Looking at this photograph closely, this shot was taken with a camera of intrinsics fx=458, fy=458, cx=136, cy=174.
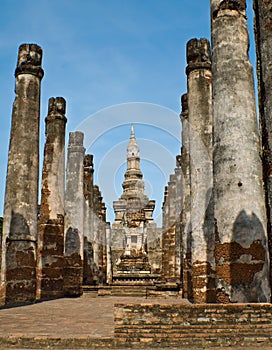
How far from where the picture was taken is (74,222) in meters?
17.8

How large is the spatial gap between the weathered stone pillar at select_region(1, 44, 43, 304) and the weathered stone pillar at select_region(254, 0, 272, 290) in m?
6.96

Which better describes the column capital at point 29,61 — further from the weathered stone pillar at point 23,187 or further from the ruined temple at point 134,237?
the ruined temple at point 134,237

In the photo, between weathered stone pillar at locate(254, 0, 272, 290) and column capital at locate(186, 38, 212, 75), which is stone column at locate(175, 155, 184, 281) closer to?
column capital at locate(186, 38, 212, 75)

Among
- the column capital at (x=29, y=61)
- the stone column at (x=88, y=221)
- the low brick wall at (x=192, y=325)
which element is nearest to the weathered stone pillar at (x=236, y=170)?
the low brick wall at (x=192, y=325)

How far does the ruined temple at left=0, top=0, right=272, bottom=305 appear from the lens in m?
7.76

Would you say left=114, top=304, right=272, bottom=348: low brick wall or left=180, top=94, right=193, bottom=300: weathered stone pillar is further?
left=180, top=94, right=193, bottom=300: weathered stone pillar

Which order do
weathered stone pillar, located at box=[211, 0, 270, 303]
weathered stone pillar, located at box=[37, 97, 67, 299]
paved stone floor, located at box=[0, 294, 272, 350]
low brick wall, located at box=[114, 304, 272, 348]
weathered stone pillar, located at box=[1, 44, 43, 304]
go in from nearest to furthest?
1. low brick wall, located at box=[114, 304, 272, 348]
2. paved stone floor, located at box=[0, 294, 272, 350]
3. weathered stone pillar, located at box=[211, 0, 270, 303]
4. weathered stone pillar, located at box=[1, 44, 43, 304]
5. weathered stone pillar, located at box=[37, 97, 67, 299]

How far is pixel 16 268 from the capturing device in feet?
38.1

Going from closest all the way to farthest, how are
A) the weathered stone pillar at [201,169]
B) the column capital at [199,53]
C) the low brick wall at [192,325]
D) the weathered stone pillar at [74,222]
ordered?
1. the low brick wall at [192,325]
2. the weathered stone pillar at [201,169]
3. the column capital at [199,53]
4. the weathered stone pillar at [74,222]

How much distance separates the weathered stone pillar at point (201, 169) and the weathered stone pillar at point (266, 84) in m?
4.45

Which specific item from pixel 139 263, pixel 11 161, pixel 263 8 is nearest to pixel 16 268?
pixel 11 161

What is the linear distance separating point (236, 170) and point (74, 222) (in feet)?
34.8

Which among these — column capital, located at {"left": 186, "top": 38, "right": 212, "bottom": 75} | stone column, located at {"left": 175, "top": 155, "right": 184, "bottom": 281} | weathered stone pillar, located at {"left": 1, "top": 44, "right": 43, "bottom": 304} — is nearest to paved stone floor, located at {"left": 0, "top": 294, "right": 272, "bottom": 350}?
weathered stone pillar, located at {"left": 1, "top": 44, "right": 43, "bottom": 304}

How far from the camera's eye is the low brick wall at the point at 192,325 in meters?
5.97
